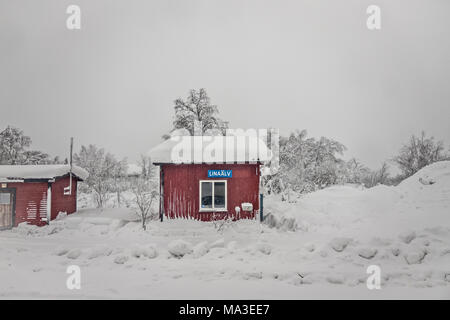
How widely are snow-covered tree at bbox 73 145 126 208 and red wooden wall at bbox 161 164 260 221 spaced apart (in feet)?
27.8

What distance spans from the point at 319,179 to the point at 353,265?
16.8 m

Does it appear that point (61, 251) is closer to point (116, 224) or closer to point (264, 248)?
point (116, 224)

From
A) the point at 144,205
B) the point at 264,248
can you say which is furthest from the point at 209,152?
the point at 264,248

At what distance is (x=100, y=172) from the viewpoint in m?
21.0

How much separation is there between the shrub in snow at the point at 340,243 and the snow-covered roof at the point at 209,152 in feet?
16.3

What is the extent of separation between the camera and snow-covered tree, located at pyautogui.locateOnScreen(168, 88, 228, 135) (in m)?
20.1

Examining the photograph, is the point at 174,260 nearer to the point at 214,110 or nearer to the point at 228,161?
the point at 228,161

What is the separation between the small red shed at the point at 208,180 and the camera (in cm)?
1175

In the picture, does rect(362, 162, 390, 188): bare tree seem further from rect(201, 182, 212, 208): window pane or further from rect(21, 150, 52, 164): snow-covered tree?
rect(21, 150, 52, 164): snow-covered tree

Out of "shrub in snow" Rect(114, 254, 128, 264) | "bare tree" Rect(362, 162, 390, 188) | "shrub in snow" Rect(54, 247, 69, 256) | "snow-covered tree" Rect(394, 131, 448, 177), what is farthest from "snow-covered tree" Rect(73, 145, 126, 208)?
"snow-covered tree" Rect(394, 131, 448, 177)

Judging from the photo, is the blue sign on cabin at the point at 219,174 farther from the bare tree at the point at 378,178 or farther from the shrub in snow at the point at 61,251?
the bare tree at the point at 378,178

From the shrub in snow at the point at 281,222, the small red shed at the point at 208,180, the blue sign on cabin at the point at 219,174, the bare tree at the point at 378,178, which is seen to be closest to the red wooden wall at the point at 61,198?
the small red shed at the point at 208,180

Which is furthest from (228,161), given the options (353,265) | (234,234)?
(353,265)

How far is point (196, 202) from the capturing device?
38.7 ft
